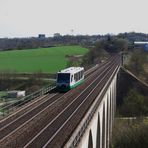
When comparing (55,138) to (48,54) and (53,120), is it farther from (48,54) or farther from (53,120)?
(48,54)

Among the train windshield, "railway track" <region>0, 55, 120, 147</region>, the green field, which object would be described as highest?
the train windshield

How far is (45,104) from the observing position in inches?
1479

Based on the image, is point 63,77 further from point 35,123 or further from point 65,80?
point 35,123

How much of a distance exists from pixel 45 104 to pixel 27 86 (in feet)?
248

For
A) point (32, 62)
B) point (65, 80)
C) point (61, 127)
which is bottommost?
point (32, 62)

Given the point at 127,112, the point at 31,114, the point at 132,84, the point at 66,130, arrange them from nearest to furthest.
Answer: the point at 66,130 → the point at 31,114 → the point at 127,112 → the point at 132,84

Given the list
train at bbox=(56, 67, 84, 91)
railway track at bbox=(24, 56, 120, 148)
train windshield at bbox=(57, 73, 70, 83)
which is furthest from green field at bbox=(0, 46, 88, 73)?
railway track at bbox=(24, 56, 120, 148)

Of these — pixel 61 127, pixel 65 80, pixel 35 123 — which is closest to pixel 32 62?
pixel 65 80

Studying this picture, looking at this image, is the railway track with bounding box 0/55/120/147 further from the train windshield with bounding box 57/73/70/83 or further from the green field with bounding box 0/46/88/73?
the green field with bounding box 0/46/88/73

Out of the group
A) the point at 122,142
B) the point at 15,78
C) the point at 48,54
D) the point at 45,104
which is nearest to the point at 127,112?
the point at 122,142

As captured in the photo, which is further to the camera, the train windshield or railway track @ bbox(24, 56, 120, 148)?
the train windshield

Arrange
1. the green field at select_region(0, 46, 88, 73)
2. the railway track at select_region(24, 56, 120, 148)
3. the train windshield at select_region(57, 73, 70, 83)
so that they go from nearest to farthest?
the railway track at select_region(24, 56, 120, 148) → the train windshield at select_region(57, 73, 70, 83) → the green field at select_region(0, 46, 88, 73)

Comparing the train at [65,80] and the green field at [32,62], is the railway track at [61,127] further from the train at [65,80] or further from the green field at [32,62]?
the green field at [32,62]

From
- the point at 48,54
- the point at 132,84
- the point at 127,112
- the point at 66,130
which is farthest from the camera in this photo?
the point at 48,54
